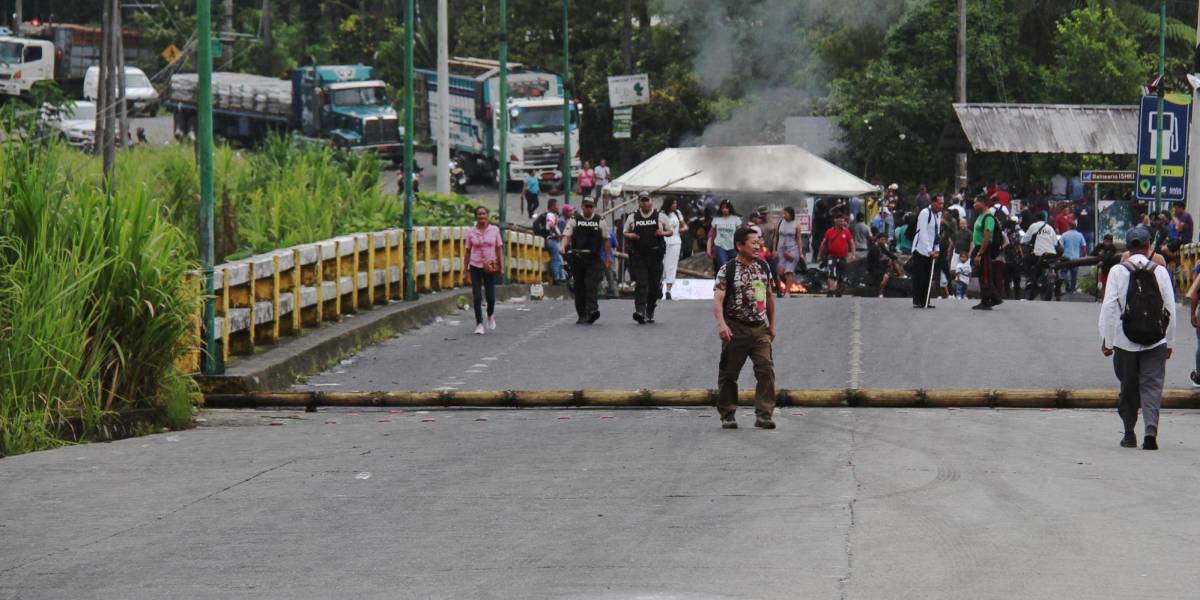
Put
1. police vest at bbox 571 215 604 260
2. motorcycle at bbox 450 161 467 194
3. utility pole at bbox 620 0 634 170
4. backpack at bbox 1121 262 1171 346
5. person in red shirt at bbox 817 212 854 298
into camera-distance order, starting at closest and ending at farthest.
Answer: backpack at bbox 1121 262 1171 346 → police vest at bbox 571 215 604 260 → person in red shirt at bbox 817 212 854 298 → motorcycle at bbox 450 161 467 194 → utility pole at bbox 620 0 634 170

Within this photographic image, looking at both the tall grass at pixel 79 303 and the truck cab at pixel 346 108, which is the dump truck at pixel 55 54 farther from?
the tall grass at pixel 79 303

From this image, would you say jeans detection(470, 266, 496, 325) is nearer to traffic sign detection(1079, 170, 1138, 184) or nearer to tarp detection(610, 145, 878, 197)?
traffic sign detection(1079, 170, 1138, 184)

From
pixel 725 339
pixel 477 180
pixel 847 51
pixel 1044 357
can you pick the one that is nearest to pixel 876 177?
pixel 847 51

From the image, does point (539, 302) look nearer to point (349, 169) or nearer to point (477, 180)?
point (349, 169)

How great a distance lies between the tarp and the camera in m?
37.8

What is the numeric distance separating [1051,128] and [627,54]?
20139mm

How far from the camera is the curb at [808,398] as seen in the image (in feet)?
51.7

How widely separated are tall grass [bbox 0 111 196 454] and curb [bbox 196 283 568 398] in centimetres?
126

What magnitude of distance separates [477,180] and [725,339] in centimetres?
5217

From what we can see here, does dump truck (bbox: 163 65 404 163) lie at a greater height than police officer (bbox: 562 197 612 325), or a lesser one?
greater

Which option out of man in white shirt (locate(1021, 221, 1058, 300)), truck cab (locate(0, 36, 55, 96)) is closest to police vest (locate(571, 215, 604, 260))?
man in white shirt (locate(1021, 221, 1058, 300))

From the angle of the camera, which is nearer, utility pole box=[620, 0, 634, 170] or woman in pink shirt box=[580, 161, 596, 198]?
woman in pink shirt box=[580, 161, 596, 198]

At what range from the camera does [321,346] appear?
63.2ft

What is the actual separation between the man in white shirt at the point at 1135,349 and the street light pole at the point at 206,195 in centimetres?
745
